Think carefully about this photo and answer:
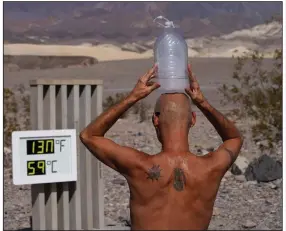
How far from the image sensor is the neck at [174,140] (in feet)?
14.1

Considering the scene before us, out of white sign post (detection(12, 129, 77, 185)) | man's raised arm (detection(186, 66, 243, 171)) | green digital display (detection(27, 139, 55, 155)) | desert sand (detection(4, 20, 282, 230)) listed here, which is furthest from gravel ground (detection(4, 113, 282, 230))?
man's raised arm (detection(186, 66, 243, 171))

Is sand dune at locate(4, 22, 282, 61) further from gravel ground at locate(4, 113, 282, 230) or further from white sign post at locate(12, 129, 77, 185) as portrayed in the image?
white sign post at locate(12, 129, 77, 185)

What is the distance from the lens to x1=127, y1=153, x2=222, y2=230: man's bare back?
14.0ft

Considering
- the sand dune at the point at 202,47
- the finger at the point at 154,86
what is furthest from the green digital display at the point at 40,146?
the sand dune at the point at 202,47

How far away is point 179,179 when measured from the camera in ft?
14.0

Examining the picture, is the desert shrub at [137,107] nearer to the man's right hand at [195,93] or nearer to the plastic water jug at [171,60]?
the plastic water jug at [171,60]

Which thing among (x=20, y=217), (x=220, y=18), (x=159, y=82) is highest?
(x=220, y=18)

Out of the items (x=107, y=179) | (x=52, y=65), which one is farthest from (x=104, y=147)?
(x=52, y=65)

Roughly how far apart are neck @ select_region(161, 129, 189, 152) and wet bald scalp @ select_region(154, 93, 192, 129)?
0.12 feet

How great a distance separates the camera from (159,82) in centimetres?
445

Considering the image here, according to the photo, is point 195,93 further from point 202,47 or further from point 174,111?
point 202,47

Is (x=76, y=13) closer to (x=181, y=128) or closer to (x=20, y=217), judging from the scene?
(x=20, y=217)

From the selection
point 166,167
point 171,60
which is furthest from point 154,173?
point 171,60

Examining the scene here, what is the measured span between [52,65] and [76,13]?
9092mm
